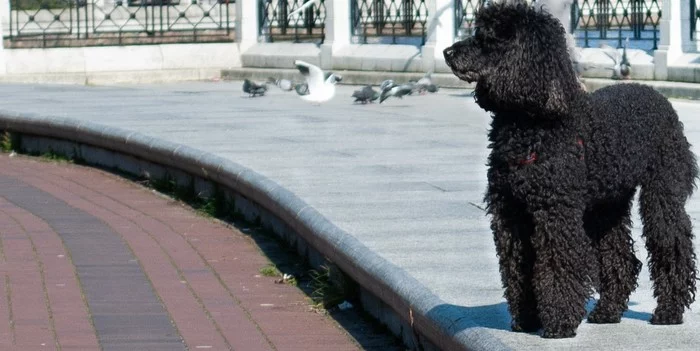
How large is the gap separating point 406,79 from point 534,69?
15936 millimetres

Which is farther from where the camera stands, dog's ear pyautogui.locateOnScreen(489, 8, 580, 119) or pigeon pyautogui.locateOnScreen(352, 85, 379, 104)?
pigeon pyautogui.locateOnScreen(352, 85, 379, 104)

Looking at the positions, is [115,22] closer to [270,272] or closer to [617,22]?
[617,22]

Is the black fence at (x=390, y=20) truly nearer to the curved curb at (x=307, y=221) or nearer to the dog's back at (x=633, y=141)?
the curved curb at (x=307, y=221)

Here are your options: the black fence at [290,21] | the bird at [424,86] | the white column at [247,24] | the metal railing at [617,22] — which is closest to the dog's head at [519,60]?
the bird at [424,86]

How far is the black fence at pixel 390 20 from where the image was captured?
71.9 feet

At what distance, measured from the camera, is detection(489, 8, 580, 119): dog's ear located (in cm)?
485

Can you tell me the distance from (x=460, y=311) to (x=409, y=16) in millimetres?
16581

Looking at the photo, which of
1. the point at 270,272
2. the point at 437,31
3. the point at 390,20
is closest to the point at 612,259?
the point at 270,272

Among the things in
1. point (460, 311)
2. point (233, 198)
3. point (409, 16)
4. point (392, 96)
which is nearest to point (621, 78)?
point (392, 96)

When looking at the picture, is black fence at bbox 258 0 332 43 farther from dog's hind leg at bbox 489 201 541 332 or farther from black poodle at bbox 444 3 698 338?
dog's hind leg at bbox 489 201 541 332

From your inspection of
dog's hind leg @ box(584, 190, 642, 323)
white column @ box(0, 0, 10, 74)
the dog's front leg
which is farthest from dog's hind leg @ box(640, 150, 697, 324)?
white column @ box(0, 0, 10, 74)

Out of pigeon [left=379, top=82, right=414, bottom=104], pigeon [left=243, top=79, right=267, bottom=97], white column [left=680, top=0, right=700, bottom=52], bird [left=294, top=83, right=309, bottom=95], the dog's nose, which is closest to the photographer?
the dog's nose

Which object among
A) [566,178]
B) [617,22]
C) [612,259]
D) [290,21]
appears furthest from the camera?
[290,21]

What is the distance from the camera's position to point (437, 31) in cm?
2084
